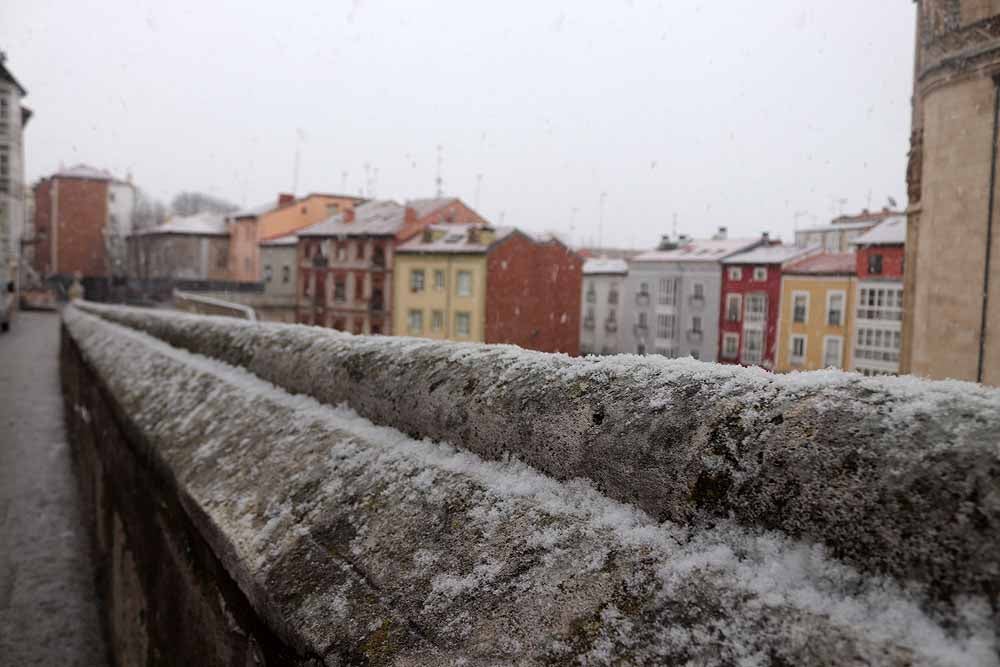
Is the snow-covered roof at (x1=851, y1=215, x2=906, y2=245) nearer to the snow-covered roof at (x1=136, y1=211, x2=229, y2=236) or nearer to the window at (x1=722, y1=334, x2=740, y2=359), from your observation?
the window at (x1=722, y1=334, x2=740, y2=359)

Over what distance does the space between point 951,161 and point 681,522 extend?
9.55m

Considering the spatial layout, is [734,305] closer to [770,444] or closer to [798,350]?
[798,350]

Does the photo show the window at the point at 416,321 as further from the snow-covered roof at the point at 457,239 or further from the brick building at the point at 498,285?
the snow-covered roof at the point at 457,239

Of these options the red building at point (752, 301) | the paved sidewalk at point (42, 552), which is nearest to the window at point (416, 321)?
the red building at point (752, 301)

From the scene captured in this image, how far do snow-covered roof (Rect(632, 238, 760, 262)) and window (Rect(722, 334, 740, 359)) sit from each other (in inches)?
166

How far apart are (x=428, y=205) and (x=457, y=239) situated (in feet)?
20.5

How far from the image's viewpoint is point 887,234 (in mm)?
21844

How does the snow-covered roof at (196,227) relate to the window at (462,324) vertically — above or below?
above

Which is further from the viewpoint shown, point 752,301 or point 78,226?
point 78,226

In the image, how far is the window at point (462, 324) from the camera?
36219 millimetres

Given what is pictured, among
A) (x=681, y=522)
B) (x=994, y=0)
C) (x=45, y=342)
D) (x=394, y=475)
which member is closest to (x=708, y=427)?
(x=681, y=522)

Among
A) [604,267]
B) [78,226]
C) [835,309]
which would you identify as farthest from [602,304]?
[78,226]

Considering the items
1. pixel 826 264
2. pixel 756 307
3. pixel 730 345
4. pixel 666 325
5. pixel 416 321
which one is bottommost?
pixel 730 345

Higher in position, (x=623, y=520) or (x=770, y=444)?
(x=770, y=444)
